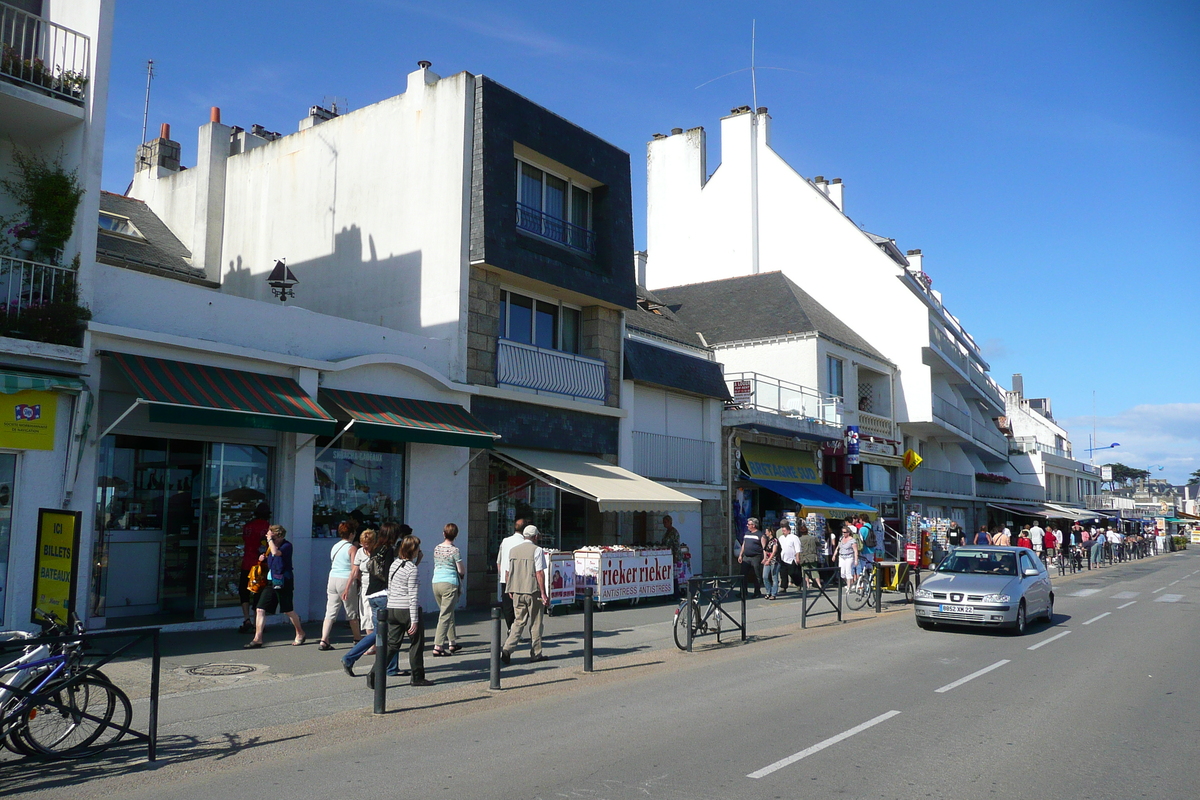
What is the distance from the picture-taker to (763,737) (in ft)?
23.5

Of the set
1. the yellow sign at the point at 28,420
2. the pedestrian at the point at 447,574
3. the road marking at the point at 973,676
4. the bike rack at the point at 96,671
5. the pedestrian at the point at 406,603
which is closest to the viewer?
the bike rack at the point at 96,671

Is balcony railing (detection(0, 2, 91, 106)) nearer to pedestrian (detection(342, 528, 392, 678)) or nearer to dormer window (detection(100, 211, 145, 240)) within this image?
dormer window (detection(100, 211, 145, 240))

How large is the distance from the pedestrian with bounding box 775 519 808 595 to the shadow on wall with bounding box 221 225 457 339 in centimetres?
889

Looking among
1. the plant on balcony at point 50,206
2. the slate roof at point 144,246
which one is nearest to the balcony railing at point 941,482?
the slate roof at point 144,246

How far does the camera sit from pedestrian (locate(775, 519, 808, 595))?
19938mm

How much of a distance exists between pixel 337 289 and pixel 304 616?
7.43 meters

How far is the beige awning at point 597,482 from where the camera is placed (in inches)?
642

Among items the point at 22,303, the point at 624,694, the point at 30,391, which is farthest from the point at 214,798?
the point at 22,303

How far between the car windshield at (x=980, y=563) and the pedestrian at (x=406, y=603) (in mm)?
10098

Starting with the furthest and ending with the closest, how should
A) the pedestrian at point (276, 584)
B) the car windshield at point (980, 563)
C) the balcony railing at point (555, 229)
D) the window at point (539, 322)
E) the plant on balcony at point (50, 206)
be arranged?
1. the balcony railing at point (555, 229)
2. the window at point (539, 322)
3. the car windshield at point (980, 563)
4. the plant on balcony at point (50, 206)
5. the pedestrian at point (276, 584)

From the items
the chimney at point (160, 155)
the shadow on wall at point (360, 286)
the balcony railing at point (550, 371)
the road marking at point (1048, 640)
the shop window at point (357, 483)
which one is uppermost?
the chimney at point (160, 155)

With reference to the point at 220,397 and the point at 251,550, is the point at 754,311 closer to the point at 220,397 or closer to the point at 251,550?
the point at 220,397

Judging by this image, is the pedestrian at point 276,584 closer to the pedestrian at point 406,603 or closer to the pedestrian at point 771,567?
the pedestrian at point 406,603

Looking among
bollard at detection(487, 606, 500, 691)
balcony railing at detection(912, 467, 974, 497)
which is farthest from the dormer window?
balcony railing at detection(912, 467, 974, 497)
